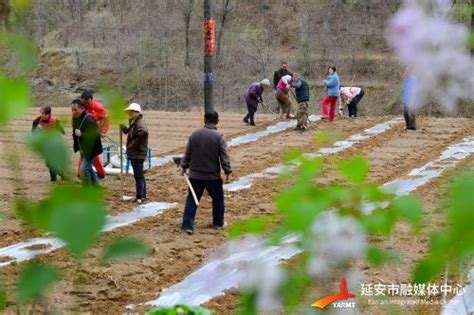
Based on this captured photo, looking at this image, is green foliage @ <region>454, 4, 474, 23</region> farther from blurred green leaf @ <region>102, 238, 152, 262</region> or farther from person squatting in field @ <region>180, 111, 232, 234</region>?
person squatting in field @ <region>180, 111, 232, 234</region>

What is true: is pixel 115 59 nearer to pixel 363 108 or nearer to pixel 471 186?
pixel 363 108

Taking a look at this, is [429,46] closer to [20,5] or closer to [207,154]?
[20,5]

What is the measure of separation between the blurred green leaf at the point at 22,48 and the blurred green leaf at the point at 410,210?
0.65 metres

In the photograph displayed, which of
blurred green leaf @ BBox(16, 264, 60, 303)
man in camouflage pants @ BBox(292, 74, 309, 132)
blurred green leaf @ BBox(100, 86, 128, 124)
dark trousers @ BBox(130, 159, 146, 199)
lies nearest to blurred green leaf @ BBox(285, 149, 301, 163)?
blurred green leaf @ BBox(100, 86, 128, 124)

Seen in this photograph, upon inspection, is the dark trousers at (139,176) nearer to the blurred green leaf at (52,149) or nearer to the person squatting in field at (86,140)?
the person squatting in field at (86,140)

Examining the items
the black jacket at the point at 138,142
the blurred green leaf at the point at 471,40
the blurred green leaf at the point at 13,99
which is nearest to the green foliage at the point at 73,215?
the blurred green leaf at the point at 13,99

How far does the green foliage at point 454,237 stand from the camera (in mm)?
1160

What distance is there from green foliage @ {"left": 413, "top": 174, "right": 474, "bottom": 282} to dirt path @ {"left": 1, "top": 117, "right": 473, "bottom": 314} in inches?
13.0

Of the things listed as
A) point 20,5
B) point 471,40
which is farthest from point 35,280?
point 471,40

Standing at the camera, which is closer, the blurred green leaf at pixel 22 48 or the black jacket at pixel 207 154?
the blurred green leaf at pixel 22 48

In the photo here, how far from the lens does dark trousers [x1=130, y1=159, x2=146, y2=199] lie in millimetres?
10438

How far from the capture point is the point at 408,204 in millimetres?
1346

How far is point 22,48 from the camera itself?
1.38 m

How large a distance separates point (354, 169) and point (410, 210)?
118 mm
